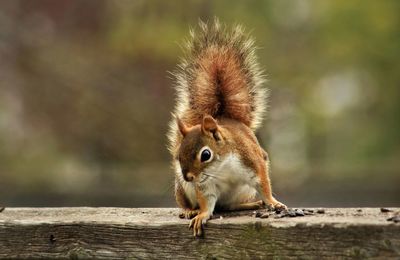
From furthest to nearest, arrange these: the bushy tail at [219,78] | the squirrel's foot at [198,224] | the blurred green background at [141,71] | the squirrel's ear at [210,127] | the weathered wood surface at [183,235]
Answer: the blurred green background at [141,71], the bushy tail at [219,78], the squirrel's ear at [210,127], the squirrel's foot at [198,224], the weathered wood surface at [183,235]

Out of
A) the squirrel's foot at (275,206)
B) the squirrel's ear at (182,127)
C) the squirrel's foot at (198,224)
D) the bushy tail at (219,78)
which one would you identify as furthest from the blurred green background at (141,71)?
the squirrel's foot at (198,224)

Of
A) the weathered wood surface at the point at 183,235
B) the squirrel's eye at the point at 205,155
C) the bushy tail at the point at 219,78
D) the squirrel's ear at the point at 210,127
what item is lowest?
the weathered wood surface at the point at 183,235

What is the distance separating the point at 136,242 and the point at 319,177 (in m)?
3.18

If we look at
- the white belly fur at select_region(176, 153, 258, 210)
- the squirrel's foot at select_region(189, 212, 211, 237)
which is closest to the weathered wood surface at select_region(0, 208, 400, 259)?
the squirrel's foot at select_region(189, 212, 211, 237)

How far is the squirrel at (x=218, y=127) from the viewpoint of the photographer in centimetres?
225

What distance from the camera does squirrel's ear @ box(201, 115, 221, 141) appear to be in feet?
7.36

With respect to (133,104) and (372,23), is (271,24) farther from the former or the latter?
(133,104)

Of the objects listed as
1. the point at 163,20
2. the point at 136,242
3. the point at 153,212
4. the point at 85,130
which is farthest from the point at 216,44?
the point at 85,130

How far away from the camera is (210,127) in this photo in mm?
2254

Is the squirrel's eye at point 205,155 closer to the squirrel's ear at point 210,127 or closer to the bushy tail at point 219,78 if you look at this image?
the squirrel's ear at point 210,127

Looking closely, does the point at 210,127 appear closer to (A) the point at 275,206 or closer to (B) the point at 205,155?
(B) the point at 205,155

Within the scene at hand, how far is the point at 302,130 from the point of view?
827 centimetres

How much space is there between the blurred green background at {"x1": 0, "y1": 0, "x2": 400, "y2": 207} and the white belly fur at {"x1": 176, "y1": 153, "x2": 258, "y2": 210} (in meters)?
4.31

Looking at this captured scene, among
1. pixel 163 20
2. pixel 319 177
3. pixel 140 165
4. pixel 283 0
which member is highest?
pixel 283 0
